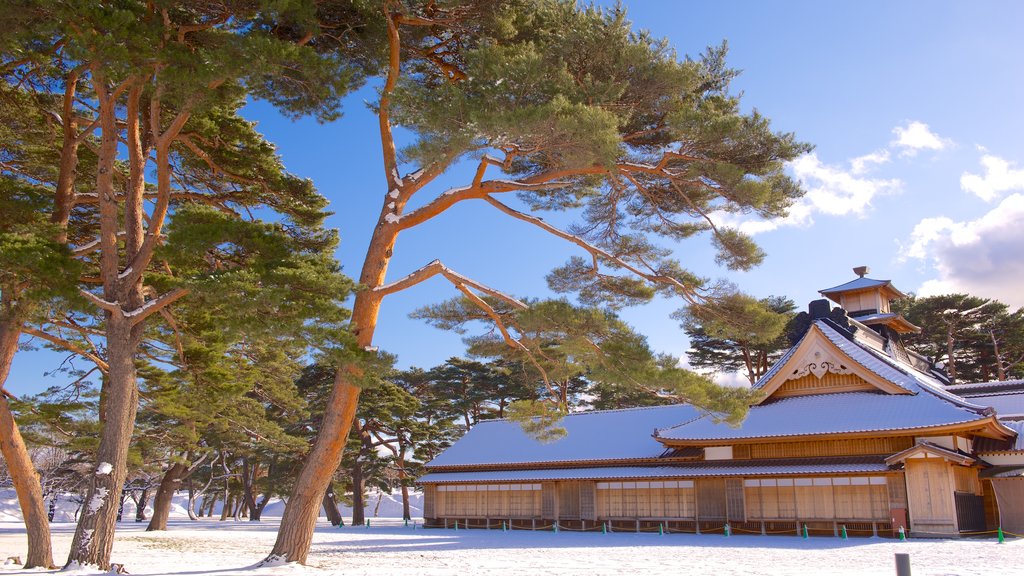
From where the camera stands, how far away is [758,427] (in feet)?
65.9

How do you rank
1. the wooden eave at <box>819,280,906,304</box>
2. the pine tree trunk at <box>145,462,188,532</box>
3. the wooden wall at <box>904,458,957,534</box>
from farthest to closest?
the pine tree trunk at <box>145,462,188,532</box>, the wooden eave at <box>819,280,906,304</box>, the wooden wall at <box>904,458,957,534</box>

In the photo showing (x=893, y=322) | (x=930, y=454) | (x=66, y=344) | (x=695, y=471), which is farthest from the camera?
(x=893, y=322)

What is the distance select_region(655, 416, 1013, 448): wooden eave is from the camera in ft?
55.4

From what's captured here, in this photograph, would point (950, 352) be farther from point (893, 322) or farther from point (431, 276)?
point (431, 276)

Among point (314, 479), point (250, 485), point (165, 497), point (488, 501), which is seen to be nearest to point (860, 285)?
point (488, 501)

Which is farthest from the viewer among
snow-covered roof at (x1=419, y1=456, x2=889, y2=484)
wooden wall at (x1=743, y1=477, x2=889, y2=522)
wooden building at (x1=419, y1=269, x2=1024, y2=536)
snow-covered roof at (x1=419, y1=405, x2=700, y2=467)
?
snow-covered roof at (x1=419, y1=405, x2=700, y2=467)

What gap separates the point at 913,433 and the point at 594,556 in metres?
9.45

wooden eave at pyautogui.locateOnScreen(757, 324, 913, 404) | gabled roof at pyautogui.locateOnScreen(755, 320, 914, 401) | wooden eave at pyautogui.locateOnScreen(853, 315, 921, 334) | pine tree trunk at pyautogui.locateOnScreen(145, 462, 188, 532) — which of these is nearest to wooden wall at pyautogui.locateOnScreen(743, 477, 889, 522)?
wooden eave at pyautogui.locateOnScreen(757, 324, 913, 404)

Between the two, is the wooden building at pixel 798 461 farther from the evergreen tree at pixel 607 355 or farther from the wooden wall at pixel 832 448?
the evergreen tree at pixel 607 355

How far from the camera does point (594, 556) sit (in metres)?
13.0

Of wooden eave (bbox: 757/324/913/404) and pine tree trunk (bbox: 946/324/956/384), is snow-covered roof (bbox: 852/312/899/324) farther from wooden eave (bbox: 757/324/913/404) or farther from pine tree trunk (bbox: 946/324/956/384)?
pine tree trunk (bbox: 946/324/956/384)

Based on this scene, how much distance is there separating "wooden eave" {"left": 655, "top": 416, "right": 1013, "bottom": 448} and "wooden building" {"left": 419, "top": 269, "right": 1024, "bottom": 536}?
5 centimetres

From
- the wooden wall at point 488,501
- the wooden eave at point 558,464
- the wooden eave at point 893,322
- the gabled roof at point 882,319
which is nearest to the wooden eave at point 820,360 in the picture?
the wooden eave at point 558,464

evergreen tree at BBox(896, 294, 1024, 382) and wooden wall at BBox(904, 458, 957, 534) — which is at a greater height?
evergreen tree at BBox(896, 294, 1024, 382)
